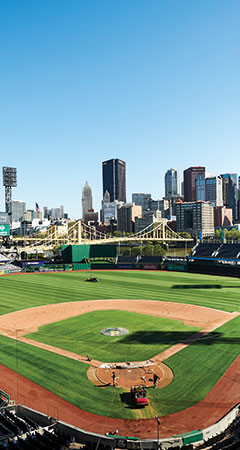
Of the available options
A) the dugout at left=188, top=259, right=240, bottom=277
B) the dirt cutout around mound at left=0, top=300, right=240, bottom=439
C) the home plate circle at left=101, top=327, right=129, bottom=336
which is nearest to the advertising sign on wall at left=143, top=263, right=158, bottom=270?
the dugout at left=188, top=259, right=240, bottom=277

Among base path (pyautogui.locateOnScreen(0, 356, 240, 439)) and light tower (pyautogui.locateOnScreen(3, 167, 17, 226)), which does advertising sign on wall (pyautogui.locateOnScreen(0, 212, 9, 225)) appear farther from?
base path (pyautogui.locateOnScreen(0, 356, 240, 439))

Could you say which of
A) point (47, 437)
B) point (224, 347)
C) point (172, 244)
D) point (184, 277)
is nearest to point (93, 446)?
point (47, 437)

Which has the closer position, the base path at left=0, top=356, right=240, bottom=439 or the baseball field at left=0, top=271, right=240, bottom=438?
the base path at left=0, top=356, right=240, bottom=439

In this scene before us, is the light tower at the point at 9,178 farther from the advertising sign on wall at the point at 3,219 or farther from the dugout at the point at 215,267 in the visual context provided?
the dugout at the point at 215,267

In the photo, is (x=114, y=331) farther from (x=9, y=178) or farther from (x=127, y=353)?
(x=9, y=178)

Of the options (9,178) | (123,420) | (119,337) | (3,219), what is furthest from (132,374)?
(9,178)

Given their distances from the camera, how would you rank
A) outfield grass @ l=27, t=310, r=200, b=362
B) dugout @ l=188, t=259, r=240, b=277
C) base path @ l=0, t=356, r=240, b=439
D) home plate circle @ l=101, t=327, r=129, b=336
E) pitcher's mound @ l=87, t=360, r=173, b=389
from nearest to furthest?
base path @ l=0, t=356, r=240, b=439 → pitcher's mound @ l=87, t=360, r=173, b=389 → outfield grass @ l=27, t=310, r=200, b=362 → home plate circle @ l=101, t=327, r=129, b=336 → dugout @ l=188, t=259, r=240, b=277

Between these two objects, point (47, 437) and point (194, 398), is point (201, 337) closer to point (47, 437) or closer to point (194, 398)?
point (194, 398)
